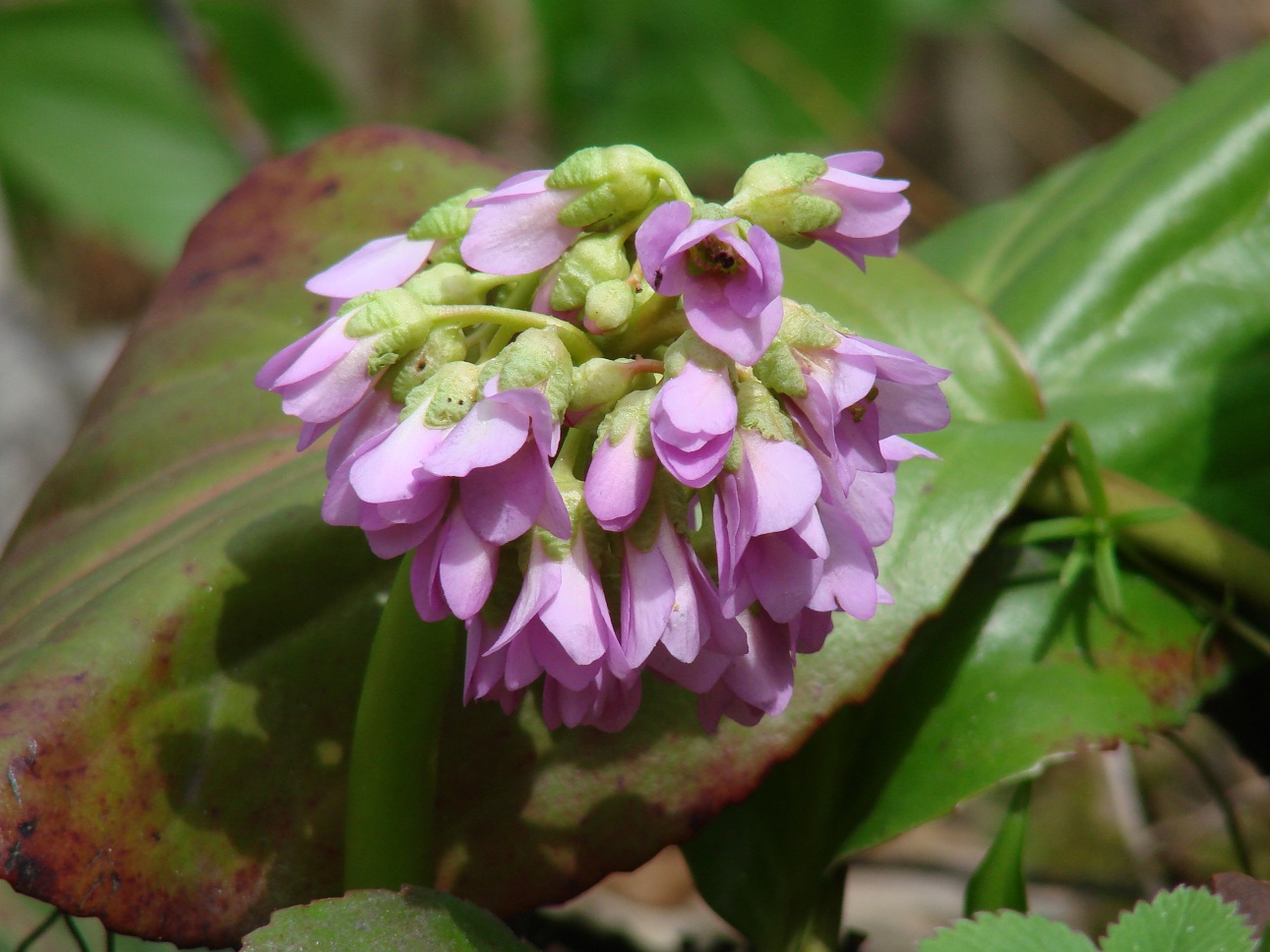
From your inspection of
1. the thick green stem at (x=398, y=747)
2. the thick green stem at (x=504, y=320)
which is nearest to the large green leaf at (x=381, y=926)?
the thick green stem at (x=398, y=747)

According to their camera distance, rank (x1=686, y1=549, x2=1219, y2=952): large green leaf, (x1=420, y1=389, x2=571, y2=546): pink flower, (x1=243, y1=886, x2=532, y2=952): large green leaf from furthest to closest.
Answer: (x1=686, y1=549, x2=1219, y2=952): large green leaf → (x1=243, y1=886, x2=532, y2=952): large green leaf → (x1=420, y1=389, x2=571, y2=546): pink flower

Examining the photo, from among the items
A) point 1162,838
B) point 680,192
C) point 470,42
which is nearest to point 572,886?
point 680,192

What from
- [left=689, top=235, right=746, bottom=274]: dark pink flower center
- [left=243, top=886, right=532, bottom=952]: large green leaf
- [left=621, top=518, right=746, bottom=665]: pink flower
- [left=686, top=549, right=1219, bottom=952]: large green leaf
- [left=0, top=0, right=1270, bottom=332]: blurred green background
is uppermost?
[left=689, top=235, right=746, bottom=274]: dark pink flower center

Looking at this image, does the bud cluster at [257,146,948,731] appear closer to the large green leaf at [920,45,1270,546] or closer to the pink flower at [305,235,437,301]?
the pink flower at [305,235,437,301]

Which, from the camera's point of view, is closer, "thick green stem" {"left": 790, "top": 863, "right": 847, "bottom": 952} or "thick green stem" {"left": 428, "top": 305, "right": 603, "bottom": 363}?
"thick green stem" {"left": 428, "top": 305, "right": 603, "bottom": 363}

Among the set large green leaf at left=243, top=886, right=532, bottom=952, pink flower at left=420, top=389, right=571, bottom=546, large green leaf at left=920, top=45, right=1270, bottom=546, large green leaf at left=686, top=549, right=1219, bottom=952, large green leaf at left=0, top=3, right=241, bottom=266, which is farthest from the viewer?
large green leaf at left=0, top=3, right=241, bottom=266

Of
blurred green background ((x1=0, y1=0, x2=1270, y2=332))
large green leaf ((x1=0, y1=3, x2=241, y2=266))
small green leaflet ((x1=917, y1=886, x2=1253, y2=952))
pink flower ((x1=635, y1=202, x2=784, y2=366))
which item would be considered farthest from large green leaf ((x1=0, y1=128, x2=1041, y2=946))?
large green leaf ((x1=0, y1=3, x2=241, y2=266))

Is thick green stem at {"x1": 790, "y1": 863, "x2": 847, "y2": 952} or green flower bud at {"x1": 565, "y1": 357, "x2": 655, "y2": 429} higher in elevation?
green flower bud at {"x1": 565, "y1": 357, "x2": 655, "y2": 429}
